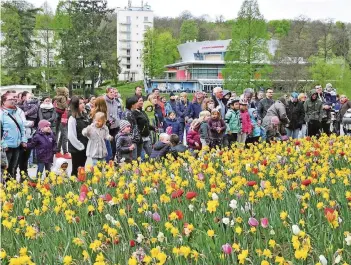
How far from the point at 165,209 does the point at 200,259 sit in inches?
52.1

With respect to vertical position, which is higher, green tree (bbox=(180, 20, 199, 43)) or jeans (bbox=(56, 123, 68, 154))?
green tree (bbox=(180, 20, 199, 43))

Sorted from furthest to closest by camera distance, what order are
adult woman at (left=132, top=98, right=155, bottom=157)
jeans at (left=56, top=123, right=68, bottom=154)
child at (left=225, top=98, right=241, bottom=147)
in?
jeans at (left=56, top=123, right=68, bottom=154)
child at (left=225, top=98, right=241, bottom=147)
adult woman at (left=132, top=98, right=155, bottom=157)

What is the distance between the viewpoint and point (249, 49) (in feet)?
153

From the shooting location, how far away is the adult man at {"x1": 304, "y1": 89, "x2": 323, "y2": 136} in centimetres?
1325

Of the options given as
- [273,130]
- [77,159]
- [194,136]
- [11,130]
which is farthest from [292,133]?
[11,130]

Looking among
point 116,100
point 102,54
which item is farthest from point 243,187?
point 102,54

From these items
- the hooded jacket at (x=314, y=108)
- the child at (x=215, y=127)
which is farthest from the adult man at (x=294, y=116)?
the child at (x=215, y=127)

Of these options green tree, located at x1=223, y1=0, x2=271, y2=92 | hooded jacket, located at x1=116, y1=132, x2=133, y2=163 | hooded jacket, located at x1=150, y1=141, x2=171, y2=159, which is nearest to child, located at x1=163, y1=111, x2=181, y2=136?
hooded jacket, located at x1=150, y1=141, x2=171, y2=159

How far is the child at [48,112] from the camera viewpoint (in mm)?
11359

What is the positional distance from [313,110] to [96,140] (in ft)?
21.7

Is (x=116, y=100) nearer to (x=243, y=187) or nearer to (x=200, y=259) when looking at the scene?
(x=243, y=187)

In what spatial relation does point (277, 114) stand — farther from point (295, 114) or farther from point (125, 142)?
point (125, 142)

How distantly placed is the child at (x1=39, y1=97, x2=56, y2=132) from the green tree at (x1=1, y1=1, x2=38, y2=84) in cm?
3343

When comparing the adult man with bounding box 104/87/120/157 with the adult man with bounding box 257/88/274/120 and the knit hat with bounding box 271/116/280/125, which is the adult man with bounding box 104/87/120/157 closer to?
the knit hat with bounding box 271/116/280/125
